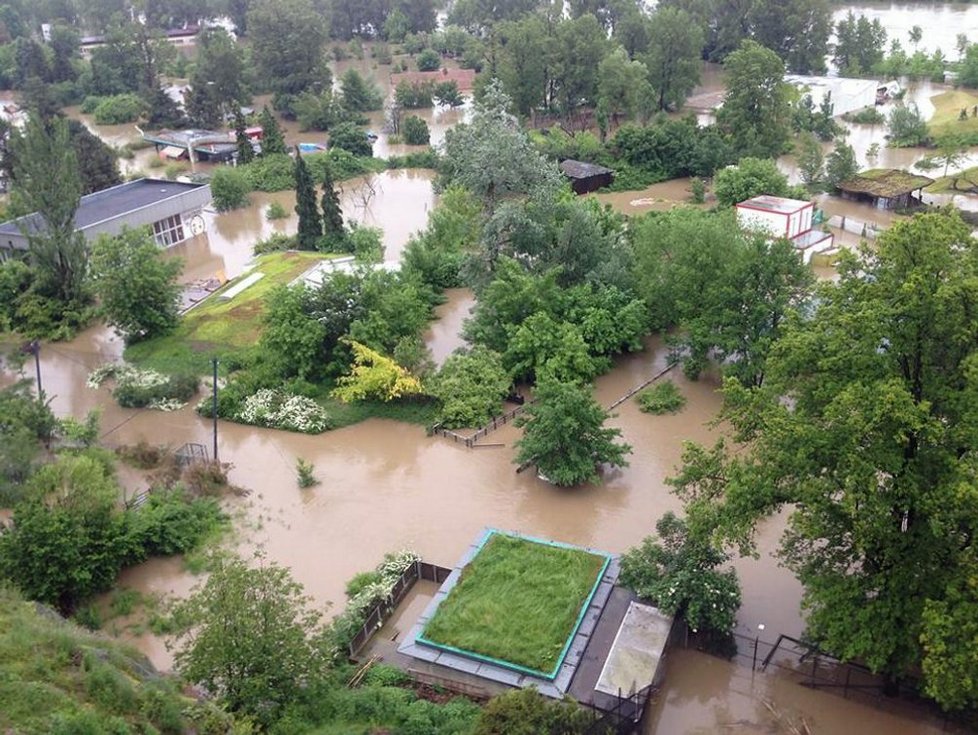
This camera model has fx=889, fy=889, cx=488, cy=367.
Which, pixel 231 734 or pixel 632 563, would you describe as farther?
pixel 632 563

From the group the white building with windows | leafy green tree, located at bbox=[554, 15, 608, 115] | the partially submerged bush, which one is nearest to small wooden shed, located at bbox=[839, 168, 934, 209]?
leafy green tree, located at bbox=[554, 15, 608, 115]

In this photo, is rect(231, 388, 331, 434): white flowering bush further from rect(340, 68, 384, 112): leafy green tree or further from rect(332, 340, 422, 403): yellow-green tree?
rect(340, 68, 384, 112): leafy green tree

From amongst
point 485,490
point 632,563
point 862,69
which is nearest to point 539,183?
point 485,490

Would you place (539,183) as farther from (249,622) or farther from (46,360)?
(249,622)

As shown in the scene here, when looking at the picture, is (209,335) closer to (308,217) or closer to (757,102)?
(308,217)

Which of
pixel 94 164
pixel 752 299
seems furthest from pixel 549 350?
pixel 94 164

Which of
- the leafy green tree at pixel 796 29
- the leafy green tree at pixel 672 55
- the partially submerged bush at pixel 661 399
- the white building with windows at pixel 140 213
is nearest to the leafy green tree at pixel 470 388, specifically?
the partially submerged bush at pixel 661 399
